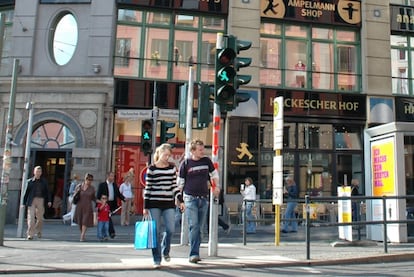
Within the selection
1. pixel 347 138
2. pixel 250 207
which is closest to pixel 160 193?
pixel 250 207

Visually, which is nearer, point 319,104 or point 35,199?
point 35,199

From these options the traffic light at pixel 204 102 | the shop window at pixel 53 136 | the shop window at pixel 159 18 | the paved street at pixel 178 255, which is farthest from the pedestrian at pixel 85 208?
the shop window at pixel 159 18

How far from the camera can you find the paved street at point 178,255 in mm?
7270

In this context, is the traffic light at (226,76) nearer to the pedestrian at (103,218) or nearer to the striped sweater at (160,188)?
the striped sweater at (160,188)

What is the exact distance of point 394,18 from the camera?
20.3 m

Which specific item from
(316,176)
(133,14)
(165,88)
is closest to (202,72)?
(165,88)

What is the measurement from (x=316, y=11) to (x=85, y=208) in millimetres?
13351

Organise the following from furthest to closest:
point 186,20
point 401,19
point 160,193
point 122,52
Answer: point 401,19 < point 186,20 < point 122,52 < point 160,193

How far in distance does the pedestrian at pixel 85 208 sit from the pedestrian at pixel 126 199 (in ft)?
14.4

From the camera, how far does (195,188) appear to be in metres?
7.34

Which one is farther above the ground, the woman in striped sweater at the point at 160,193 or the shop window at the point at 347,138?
the shop window at the point at 347,138

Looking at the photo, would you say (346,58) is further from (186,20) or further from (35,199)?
(35,199)

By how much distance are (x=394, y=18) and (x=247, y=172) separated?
9531mm

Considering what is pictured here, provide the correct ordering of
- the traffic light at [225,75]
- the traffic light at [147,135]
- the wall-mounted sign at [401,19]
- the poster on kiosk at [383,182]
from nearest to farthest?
the traffic light at [225,75]
the poster on kiosk at [383,182]
the traffic light at [147,135]
the wall-mounted sign at [401,19]
